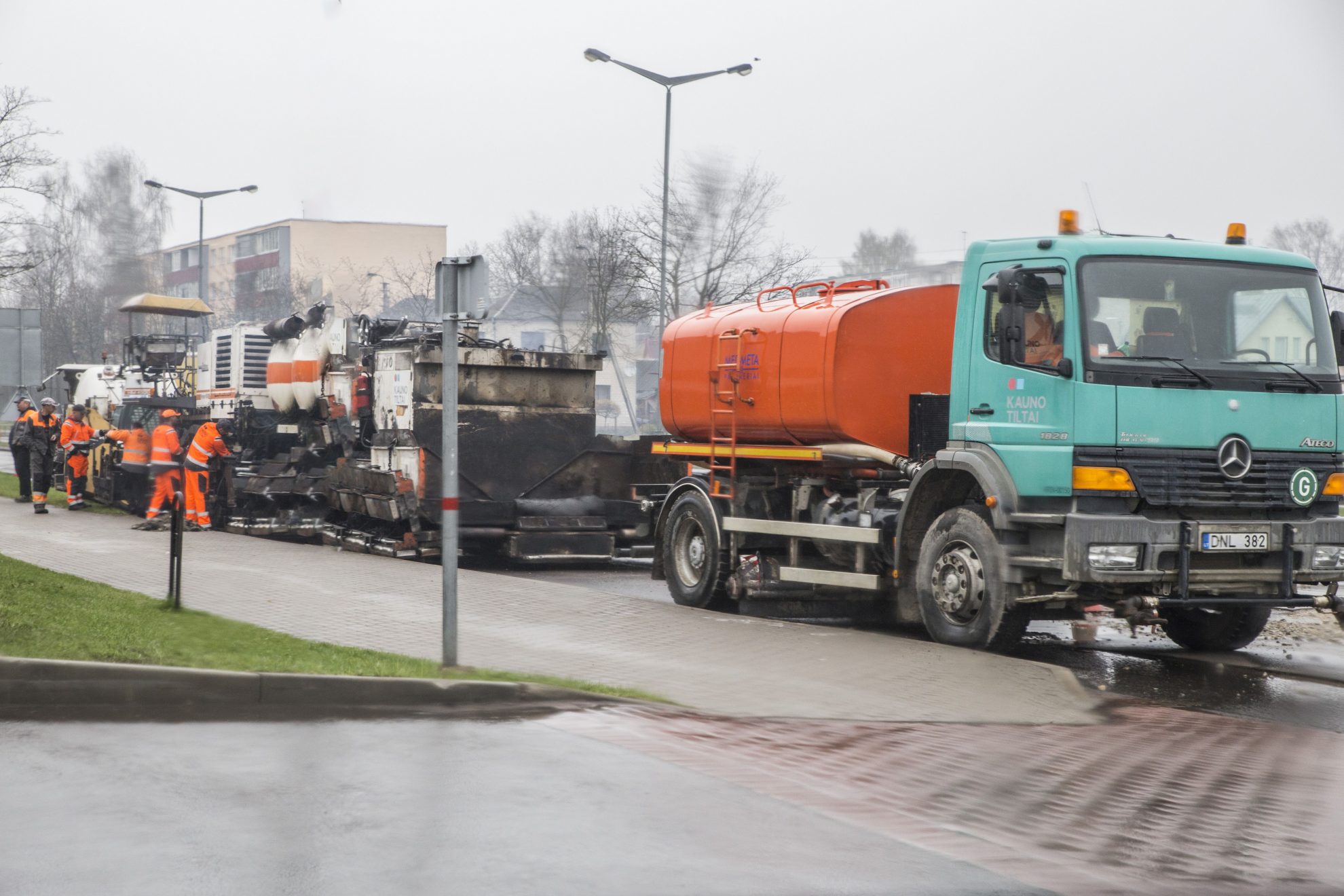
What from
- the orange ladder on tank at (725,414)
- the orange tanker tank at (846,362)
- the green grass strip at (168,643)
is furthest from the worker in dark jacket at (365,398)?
the green grass strip at (168,643)

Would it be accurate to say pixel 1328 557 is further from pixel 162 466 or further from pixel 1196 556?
pixel 162 466

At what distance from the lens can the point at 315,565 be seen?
15.4m

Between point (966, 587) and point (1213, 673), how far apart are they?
1.78 meters

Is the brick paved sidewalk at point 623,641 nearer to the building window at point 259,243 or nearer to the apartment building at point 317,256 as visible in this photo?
the apartment building at point 317,256

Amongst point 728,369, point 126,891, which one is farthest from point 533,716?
point 728,369

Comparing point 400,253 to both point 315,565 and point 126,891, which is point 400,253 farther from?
point 126,891

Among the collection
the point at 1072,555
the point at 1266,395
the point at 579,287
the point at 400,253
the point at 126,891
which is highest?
the point at 400,253

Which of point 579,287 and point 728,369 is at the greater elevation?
point 579,287

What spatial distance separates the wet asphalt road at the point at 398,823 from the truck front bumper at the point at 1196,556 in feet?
13.0

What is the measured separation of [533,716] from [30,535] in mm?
12224

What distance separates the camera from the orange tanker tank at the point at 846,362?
12141 millimetres

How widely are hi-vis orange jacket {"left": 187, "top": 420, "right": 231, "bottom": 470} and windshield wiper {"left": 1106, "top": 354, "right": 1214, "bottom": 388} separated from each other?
44.8 feet

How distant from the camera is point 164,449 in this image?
20281 millimetres

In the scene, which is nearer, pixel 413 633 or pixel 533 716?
pixel 533 716
